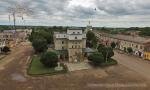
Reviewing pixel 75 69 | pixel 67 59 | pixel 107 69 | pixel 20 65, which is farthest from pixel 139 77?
pixel 20 65

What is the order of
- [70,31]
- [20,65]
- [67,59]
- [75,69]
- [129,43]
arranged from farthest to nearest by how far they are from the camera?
1. [129,43]
2. [70,31]
3. [67,59]
4. [20,65]
5. [75,69]

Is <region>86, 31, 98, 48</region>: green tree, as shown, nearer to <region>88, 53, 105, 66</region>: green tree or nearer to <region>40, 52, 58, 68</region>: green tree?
→ <region>88, 53, 105, 66</region>: green tree

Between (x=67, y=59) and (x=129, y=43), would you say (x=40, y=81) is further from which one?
(x=129, y=43)

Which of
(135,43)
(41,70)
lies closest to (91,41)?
(135,43)

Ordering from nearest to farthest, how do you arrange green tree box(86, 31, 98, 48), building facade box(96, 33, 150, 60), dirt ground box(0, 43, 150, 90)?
1. dirt ground box(0, 43, 150, 90)
2. building facade box(96, 33, 150, 60)
3. green tree box(86, 31, 98, 48)

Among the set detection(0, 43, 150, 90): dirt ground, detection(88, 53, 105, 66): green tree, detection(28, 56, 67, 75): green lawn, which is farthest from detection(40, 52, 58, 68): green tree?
detection(88, 53, 105, 66): green tree

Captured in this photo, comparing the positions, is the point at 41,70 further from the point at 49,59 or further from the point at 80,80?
the point at 80,80

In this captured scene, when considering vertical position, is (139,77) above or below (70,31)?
below

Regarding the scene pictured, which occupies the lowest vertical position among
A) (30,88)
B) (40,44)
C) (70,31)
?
(30,88)
